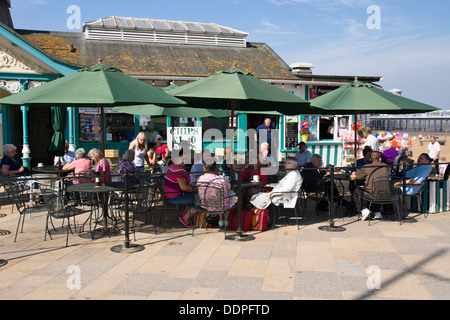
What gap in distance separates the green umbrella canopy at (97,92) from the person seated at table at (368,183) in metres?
3.58

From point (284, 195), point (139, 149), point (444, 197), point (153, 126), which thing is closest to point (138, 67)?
point (153, 126)

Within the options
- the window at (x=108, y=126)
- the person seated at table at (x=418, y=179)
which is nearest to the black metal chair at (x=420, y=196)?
the person seated at table at (x=418, y=179)

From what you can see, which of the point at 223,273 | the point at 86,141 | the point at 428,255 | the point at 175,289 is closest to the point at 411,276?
the point at 428,255

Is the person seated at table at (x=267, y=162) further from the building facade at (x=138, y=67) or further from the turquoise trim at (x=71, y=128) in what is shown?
the turquoise trim at (x=71, y=128)

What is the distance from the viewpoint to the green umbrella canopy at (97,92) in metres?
5.57

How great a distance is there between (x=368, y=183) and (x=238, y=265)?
11.1ft

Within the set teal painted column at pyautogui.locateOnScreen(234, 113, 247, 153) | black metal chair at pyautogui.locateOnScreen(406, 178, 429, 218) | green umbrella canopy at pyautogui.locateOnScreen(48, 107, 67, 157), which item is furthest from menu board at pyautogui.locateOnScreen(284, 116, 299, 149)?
green umbrella canopy at pyautogui.locateOnScreen(48, 107, 67, 157)

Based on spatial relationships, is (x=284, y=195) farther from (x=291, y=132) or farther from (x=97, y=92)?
(x=291, y=132)

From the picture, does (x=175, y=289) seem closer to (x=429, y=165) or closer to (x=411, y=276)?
(x=411, y=276)

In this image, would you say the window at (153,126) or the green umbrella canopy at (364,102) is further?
the window at (153,126)

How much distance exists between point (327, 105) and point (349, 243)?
9.47ft

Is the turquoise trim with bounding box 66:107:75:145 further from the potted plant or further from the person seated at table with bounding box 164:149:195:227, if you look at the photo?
the potted plant

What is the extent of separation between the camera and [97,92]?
5.74 m

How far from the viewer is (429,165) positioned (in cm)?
806
